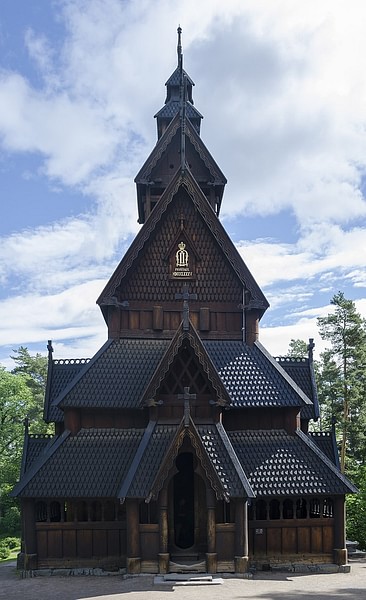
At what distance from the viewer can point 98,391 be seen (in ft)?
59.6

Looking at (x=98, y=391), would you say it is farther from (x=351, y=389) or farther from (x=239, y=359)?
(x=351, y=389)

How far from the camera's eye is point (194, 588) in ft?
46.7

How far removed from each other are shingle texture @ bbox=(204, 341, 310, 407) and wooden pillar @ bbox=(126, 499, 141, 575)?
15.3ft

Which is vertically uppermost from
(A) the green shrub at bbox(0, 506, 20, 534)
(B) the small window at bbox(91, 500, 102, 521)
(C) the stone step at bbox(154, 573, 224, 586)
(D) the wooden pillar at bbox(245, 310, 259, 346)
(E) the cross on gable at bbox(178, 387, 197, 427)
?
(D) the wooden pillar at bbox(245, 310, 259, 346)

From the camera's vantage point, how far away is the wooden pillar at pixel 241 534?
1570 cm

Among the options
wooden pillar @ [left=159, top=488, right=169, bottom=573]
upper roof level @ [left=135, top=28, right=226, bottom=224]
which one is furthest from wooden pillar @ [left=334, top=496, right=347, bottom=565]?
upper roof level @ [left=135, top=28, right=226, bottom=224]

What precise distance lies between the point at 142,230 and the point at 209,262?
291 centimetres

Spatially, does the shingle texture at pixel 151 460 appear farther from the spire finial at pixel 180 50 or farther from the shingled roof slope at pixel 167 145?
the spire finial at pixel 180 50

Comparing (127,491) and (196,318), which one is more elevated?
(196,318)

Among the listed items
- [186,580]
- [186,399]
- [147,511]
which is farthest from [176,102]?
[186,580]

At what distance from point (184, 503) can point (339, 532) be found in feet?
16.9

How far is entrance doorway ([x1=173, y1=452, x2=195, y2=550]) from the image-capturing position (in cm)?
1747

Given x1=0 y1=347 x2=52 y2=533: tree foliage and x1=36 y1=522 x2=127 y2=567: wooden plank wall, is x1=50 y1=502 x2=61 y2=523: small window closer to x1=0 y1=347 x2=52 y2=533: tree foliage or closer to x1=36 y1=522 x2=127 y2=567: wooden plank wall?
x1=36 y1=522 x2=127 y2=567: wooden plank wall

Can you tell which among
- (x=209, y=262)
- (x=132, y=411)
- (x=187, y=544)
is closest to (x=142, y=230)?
(x=209, y=262)
